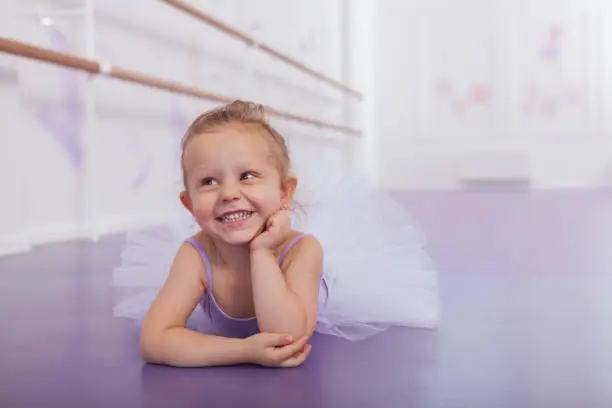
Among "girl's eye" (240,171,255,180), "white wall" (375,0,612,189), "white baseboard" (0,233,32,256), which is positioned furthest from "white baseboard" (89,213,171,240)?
"white wall" (375,0,612,189)

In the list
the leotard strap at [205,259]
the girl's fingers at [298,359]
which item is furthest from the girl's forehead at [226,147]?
the girl's fingers at [298,359]

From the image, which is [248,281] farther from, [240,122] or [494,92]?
[494,92]

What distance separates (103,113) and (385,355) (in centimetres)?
151

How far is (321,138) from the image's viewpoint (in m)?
4.16

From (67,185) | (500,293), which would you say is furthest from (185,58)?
(500,293)

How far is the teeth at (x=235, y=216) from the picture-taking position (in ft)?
2.54

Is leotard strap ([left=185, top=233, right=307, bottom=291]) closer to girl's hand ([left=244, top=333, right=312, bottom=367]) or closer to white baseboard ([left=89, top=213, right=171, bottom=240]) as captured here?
girl's hand ([left=244, top=333, right=312, bottom=367])

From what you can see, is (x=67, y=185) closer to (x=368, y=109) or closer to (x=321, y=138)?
(x=321, y=138)

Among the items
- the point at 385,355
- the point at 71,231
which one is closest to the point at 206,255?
the point at 385,355

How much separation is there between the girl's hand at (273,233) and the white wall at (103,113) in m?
0.54

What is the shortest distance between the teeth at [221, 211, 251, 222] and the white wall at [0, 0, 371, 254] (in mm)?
552

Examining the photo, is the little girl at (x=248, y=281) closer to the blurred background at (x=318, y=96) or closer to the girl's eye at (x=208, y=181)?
the girl's eye at (x=208, y=181)

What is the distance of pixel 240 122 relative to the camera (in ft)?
2.63

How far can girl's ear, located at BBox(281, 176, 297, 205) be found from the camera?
84 centimetres
